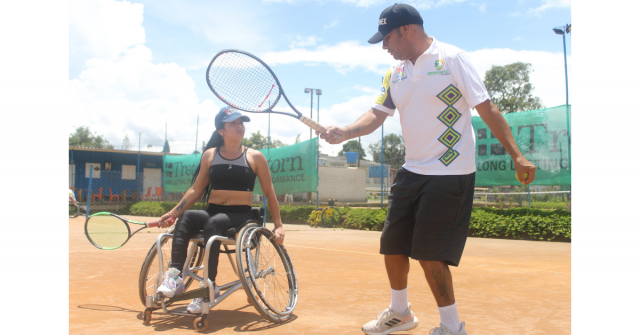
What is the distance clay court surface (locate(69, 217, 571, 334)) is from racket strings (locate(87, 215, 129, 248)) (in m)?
0.42

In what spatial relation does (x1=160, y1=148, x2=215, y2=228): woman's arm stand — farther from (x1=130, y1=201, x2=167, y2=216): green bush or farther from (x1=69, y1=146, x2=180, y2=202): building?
(x1=69, y1=146, x2=180, y2=202): building

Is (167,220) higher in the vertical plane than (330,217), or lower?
higher

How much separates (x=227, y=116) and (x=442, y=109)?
172 cm

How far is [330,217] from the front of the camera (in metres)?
13.9

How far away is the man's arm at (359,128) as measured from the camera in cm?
293

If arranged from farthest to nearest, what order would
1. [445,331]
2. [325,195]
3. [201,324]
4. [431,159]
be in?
[325,195]
[201,324]
[431,159]
[445,331]

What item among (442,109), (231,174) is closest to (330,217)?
(231,174)

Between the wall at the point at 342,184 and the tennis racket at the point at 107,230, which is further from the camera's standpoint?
the wall at the point at 342,184

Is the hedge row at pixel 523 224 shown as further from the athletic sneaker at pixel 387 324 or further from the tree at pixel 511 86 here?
the tree at pixel 511 86

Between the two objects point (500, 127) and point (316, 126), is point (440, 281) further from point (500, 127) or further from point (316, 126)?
point (316, 126)

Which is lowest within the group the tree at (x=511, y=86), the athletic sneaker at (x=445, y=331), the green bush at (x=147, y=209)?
the green bush at (x=147, y=209)

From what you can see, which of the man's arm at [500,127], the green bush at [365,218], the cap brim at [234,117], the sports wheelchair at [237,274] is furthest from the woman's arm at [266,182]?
the green bush at [365,218]

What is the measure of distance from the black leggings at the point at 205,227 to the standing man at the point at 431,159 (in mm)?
1051

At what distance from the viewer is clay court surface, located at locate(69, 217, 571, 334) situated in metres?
2.87
